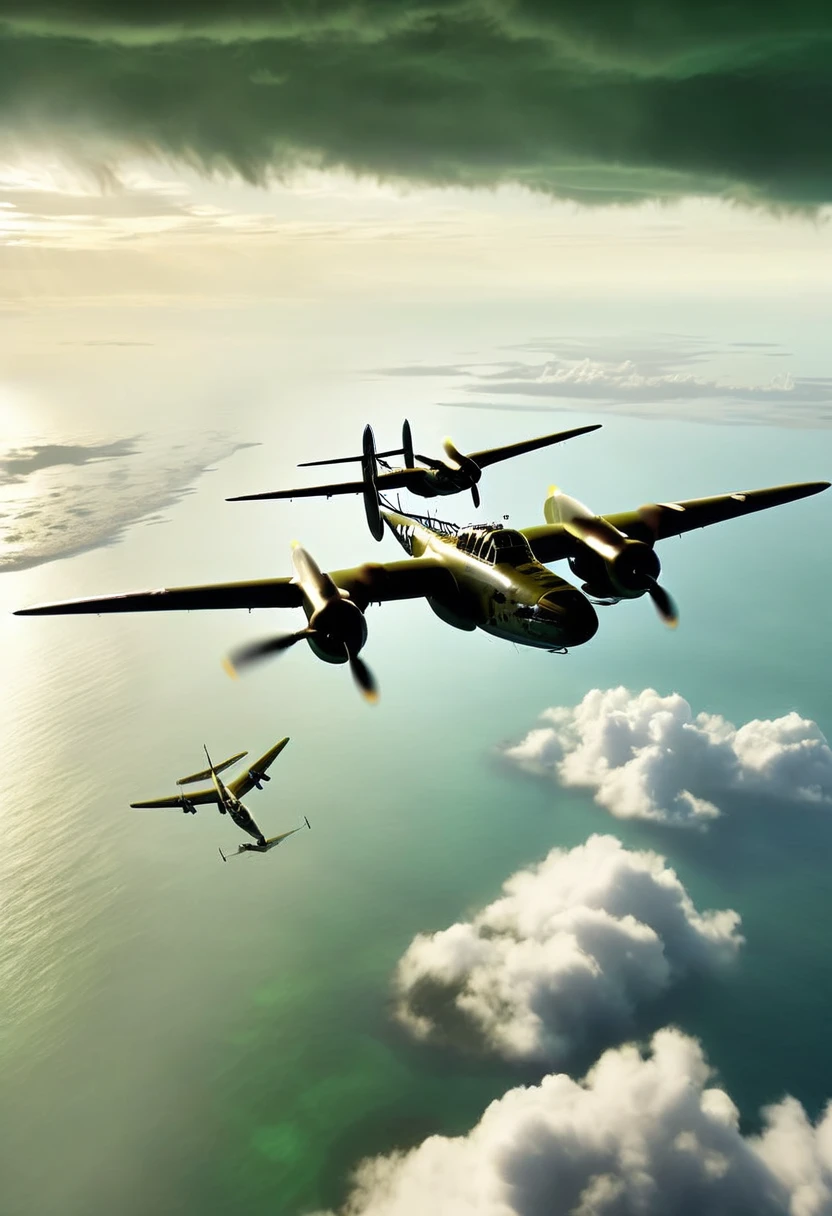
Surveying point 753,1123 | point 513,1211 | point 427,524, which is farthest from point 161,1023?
point 427,524

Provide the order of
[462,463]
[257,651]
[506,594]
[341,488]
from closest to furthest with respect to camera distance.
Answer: [257,651]
[506,594]
[341,488]
[462,463]

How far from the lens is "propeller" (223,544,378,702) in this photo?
2586cm

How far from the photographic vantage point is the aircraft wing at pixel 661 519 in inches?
1395

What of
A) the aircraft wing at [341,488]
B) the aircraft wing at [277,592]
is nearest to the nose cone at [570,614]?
the aircraft wing at [277,592]

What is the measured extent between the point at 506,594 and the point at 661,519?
44.4ft

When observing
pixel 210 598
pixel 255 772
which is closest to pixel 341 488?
pixel 210 598

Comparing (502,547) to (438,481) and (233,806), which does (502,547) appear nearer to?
(438,481)

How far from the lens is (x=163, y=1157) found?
518 feet

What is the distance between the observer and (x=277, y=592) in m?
32.3

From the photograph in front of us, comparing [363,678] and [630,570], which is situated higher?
[630,570]

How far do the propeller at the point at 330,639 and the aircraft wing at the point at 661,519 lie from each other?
1191 cm

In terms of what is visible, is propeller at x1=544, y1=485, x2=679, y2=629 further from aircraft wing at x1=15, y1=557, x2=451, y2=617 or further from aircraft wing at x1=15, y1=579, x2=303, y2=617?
aircraft wing at x1=15, y1=579, x2=303, y2=617

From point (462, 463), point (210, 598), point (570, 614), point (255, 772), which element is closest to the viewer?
point (570, 614)

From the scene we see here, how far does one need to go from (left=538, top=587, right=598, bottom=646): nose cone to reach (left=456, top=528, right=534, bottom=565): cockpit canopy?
12.0ft
